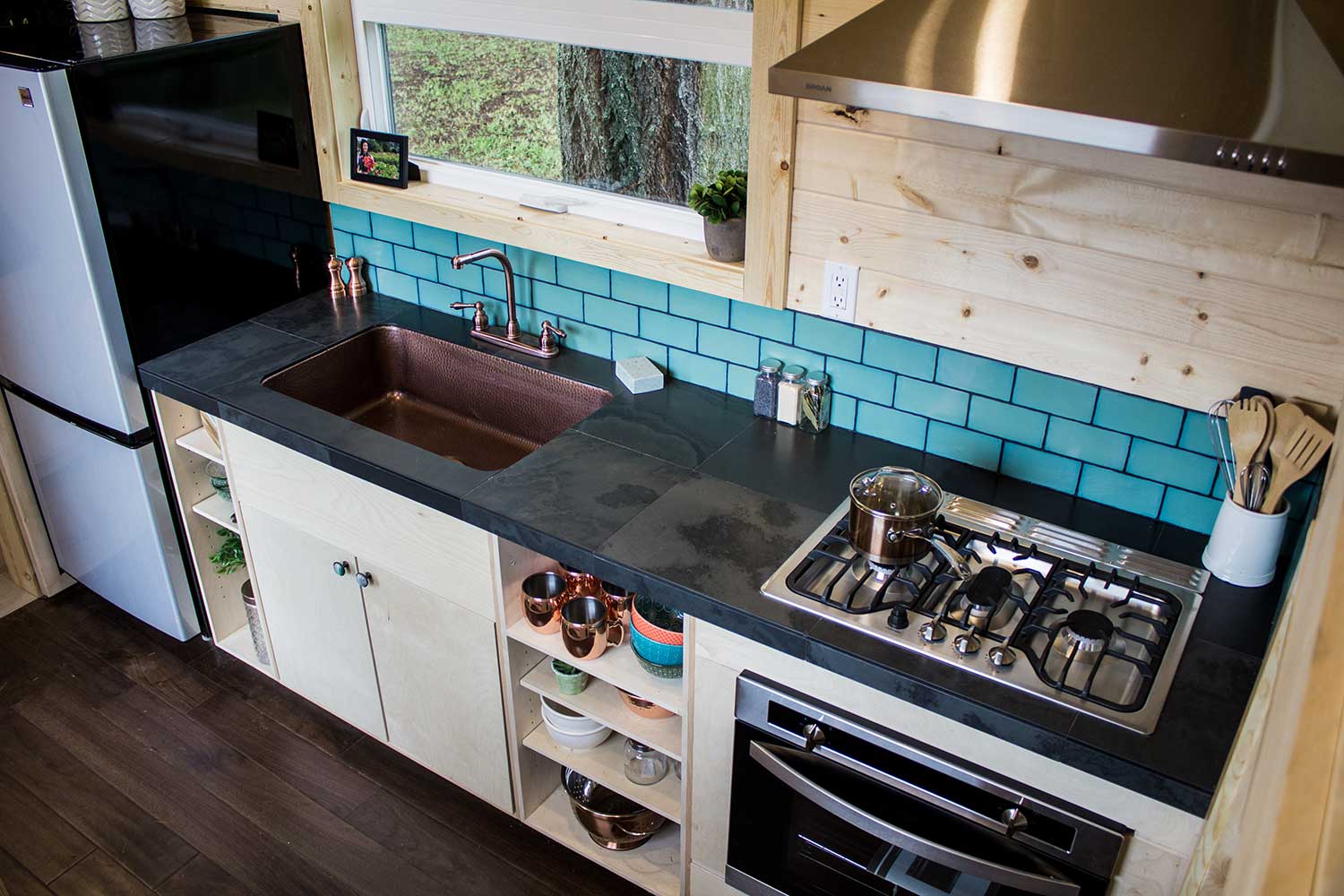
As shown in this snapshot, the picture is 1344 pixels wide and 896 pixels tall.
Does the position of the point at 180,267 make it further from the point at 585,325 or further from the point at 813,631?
the point at 813,631

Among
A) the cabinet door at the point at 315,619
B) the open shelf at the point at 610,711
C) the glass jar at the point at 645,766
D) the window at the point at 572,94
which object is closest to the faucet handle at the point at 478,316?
the window at the point at 572,94

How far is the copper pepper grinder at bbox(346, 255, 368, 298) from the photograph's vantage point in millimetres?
3122

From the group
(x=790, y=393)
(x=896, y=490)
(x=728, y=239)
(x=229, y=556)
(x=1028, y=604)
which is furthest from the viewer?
(x=229, y=556)

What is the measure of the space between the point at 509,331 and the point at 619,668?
0.96m

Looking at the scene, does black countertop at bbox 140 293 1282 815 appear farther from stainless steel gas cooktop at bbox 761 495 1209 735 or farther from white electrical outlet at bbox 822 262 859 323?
white electrical outlet at bbox 822 262 859 323

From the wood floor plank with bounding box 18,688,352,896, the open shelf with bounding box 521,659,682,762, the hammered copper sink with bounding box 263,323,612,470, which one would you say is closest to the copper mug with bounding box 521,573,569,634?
the open shelf with bounding box 521,659,682,762

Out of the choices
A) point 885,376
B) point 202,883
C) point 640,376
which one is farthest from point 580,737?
point 885,376

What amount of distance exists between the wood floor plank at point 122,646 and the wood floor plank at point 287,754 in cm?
8

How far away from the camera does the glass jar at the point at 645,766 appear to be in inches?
96.7

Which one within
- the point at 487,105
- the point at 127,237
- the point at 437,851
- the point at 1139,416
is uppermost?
the point at 487,105

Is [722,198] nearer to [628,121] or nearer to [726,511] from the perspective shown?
[628,121]

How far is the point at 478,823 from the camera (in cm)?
275

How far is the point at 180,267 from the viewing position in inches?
111

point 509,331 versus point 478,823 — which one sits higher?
point 509,331
